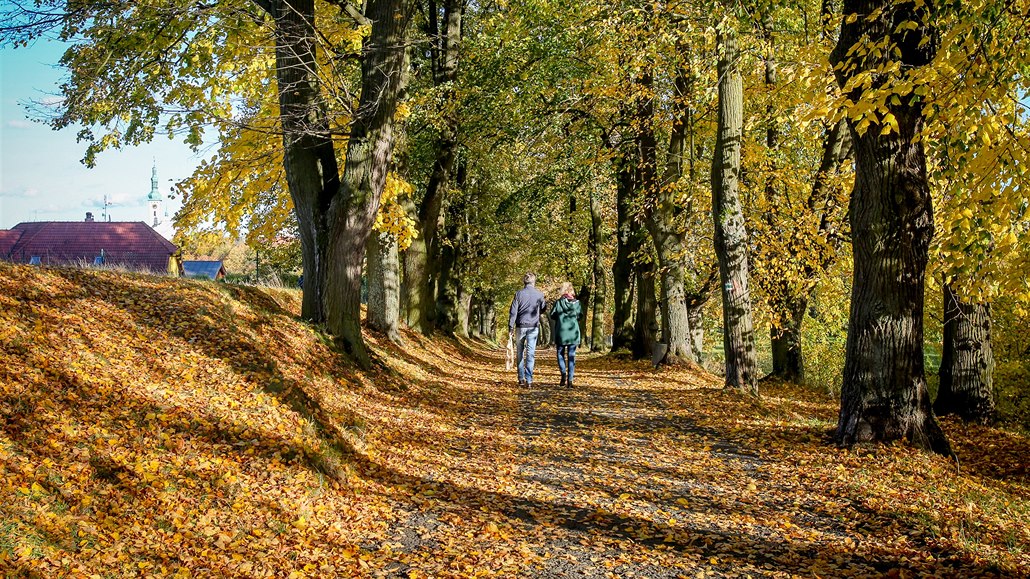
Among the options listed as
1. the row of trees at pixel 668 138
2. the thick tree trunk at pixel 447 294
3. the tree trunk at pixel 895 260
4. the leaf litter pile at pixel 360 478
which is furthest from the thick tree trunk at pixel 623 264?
the tree trunk at pixel 895 260

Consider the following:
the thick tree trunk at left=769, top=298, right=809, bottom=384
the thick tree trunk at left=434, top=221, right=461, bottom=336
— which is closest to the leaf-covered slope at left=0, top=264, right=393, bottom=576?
the thick tree trunk at left=769, top=298, right=809, bottom=384

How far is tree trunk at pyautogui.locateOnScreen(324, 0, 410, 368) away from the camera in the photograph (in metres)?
11.0

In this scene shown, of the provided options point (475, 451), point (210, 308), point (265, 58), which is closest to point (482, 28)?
point (265, 58)

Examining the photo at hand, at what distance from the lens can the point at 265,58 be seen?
11047 millimetres

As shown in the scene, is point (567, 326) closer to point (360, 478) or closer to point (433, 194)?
point (433, 194)

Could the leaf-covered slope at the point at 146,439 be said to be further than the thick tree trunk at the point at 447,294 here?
No

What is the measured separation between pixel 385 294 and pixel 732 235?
783 cm

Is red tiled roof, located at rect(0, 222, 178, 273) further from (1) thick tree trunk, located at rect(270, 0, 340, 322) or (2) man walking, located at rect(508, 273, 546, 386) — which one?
(1) thick tree trunk, located at rect(270, 0, 340, 322)

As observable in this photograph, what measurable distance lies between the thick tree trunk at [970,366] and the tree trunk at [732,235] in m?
3.09

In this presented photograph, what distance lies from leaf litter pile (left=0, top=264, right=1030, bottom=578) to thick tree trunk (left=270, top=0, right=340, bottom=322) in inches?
40.2

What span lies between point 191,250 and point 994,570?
15.6 meters

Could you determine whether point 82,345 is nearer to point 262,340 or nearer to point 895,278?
point 262,340

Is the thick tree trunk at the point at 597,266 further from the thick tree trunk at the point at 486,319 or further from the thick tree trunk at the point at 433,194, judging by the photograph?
the thick tree trunk at the point at 486,319

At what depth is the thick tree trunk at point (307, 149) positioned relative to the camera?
10641mm
